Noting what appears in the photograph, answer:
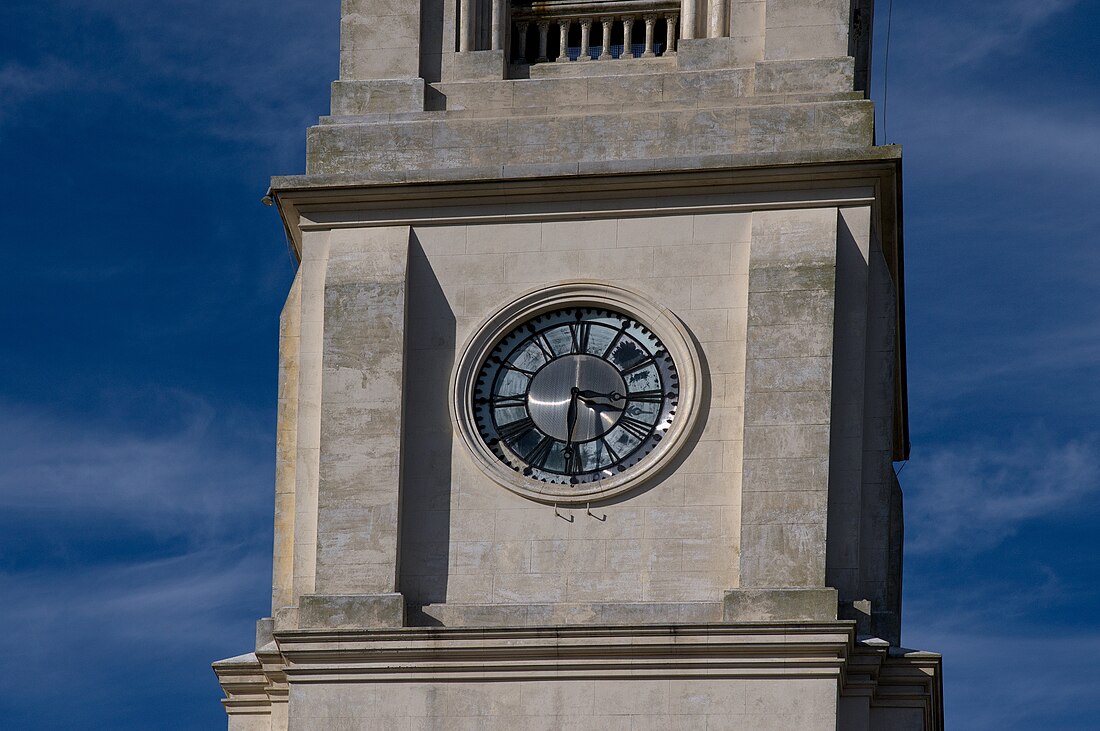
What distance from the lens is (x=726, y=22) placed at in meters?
43.7

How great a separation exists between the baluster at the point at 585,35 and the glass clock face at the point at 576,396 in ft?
12.3

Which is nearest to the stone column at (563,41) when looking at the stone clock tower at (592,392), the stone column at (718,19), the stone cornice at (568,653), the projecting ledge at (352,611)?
the stone clock tower at (592,392)

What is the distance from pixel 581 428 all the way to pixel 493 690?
3.56 meters

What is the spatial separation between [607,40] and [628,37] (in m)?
0.28

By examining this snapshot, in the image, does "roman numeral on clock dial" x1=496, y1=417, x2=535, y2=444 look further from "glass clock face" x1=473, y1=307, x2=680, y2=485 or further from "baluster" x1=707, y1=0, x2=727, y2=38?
"baluster" x1=707, y1=0, x2=727, y2=38

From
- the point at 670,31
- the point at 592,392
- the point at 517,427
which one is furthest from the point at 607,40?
the point at 517,427

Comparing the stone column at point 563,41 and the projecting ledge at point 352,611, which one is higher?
Answer: the stone column at point 563,41

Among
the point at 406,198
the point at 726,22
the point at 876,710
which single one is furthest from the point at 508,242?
the point at 876,710

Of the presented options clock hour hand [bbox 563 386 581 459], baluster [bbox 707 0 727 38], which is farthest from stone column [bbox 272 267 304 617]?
baluster [bbox 707 0 727 38]

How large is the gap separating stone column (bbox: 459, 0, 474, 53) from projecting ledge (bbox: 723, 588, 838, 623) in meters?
8.41

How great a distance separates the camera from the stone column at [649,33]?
44062mm

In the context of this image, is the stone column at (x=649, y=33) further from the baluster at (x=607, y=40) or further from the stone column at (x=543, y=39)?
the stone column at (x=543, y=39)

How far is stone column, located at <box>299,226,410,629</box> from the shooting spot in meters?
41.1

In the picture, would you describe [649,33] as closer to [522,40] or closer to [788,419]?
[522,40]
